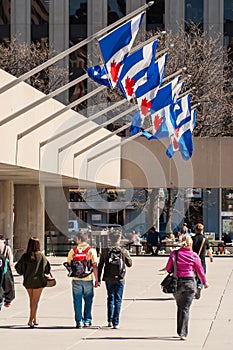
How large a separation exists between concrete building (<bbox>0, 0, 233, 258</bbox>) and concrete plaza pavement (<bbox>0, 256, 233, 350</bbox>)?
500cm

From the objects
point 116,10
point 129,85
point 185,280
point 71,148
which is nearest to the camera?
point 185,280

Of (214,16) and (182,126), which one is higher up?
(214,16)

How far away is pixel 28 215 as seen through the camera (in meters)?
39.9

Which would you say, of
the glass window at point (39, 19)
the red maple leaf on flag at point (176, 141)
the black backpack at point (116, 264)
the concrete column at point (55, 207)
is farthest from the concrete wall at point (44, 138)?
the glass window at point (39, 19)

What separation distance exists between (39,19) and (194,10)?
435 inches

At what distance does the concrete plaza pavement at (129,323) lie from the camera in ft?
45.6

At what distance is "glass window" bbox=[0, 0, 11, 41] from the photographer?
66438 millimetres

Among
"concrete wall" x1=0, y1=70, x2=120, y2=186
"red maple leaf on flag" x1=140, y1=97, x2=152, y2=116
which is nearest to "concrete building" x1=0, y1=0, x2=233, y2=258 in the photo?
"concrete wall" x1=0, y1=70, x2=120, y2=186

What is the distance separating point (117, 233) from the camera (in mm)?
15648

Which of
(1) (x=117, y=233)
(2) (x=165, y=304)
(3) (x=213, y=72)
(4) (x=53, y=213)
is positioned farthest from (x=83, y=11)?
(1) (x=117, y=233)

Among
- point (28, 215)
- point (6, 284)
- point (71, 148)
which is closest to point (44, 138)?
point (71, 148)

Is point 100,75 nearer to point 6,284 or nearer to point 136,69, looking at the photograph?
point 136,69

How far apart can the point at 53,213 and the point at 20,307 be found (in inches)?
1049

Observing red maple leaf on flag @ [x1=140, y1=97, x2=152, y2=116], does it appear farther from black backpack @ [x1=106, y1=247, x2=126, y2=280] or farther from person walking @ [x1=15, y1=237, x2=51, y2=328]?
person walking @ [x1=15, y1=237, x2=51, y2=328]
